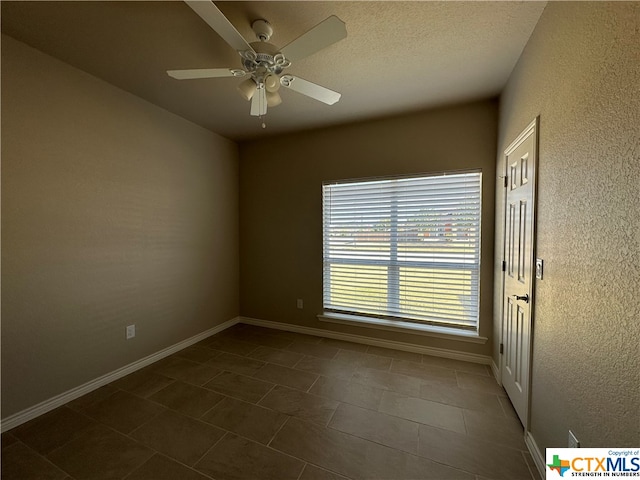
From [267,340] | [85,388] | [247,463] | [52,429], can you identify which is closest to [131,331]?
[85,388]

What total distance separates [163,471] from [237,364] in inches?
45.8

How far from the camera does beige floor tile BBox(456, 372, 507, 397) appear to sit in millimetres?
2123

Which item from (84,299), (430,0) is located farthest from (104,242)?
(430,0)

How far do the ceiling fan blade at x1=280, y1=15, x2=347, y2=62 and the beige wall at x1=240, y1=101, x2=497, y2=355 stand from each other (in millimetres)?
1728

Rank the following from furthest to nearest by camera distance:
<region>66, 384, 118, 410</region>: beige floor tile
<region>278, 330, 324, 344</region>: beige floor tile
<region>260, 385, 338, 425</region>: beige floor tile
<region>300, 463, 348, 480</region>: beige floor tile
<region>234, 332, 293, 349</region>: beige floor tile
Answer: <region>278, 330, 324, 344</region>: beige floor tile
<region>234, 332, 293, 349</region>: beige floor tile
<region>66, 384, 118, 410</region>: beige floor tile
<region>260, 385, 338, 425</region>: beige floor tile
<region>300, 463, 348, 480</region>: beige floor tile

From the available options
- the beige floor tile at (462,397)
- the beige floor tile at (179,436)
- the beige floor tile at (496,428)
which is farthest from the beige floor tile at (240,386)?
the beige floor tile at (496,428)

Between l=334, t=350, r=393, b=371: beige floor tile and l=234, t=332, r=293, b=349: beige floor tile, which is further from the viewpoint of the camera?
l=234, t=332, r=293, b=349: beige floor tile

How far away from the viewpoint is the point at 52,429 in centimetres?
170

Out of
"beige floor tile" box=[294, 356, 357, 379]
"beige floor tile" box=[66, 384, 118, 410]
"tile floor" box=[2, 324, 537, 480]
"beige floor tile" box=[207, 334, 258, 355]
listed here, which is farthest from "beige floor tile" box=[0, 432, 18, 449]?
"beige floor tile" box=[294, 356, 357, 379]

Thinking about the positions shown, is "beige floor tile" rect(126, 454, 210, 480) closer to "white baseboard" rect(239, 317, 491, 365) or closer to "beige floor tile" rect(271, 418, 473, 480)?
"beige floor tile" rect(271, 418, 473, 480)

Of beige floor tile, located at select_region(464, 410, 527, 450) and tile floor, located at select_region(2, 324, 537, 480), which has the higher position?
beige floor tile, located at select_region(464, 410, 527, 450)

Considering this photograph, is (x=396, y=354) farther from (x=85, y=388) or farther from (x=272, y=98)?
(x=85, y=388)

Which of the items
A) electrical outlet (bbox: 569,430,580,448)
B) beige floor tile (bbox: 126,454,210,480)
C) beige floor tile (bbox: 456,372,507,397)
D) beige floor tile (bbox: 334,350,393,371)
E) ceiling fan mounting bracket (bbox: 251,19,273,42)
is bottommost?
beige floor tile (bbox: 126,454,210,480)

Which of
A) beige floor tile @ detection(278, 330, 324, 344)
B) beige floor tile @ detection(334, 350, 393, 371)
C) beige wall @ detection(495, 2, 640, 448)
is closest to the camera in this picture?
beige wall @ detection(495, 2, 640, 448)
